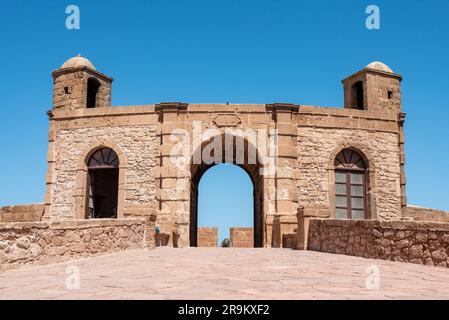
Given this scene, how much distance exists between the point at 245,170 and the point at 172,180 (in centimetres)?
420

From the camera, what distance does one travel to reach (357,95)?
59.0 ft

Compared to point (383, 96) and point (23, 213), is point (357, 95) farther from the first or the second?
point (23, 213)

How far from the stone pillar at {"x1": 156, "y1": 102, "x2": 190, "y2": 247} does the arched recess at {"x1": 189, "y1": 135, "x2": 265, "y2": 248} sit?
733mm

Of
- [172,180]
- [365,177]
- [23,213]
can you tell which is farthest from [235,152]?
[23,213]

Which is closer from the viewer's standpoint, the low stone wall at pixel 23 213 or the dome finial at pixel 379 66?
the low stone wall at pixel 23 213

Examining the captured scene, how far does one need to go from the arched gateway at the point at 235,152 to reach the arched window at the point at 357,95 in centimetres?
48

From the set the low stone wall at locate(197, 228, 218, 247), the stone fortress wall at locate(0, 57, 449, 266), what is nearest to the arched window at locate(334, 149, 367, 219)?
the stone fortress wall at locate(0, 57, 449, 266)

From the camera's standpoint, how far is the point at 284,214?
14.5 meters

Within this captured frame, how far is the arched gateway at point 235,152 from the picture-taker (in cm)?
→ 1514

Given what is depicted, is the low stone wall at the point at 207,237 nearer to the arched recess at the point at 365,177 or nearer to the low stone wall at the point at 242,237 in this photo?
the low stone wall at the point at 242,237

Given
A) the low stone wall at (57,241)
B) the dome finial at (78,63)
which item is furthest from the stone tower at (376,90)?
the low stone wall at (57,241)
